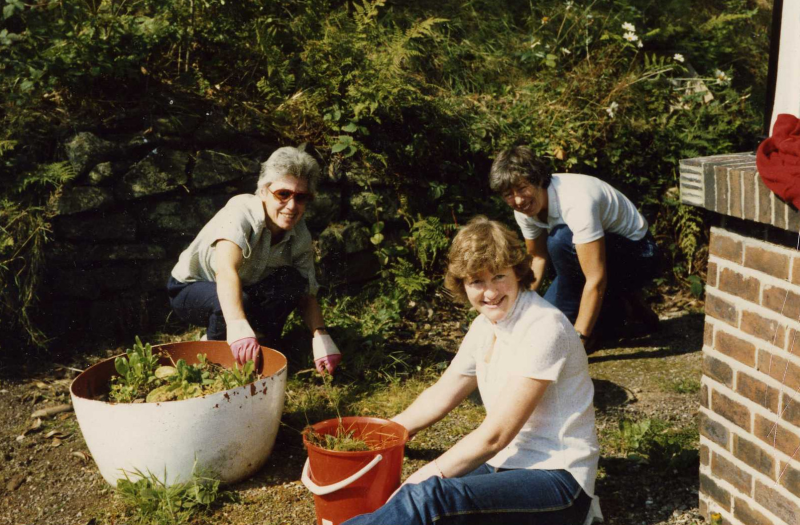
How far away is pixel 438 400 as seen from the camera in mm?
2666

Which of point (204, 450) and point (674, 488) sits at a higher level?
point (204, 450)

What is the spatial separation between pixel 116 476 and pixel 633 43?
191 inches

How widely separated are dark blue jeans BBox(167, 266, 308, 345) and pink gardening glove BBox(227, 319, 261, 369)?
1.55ft

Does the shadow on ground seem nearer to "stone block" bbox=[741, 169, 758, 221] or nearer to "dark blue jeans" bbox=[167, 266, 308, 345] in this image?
"dark blue jeans" bbox=[167, 266, 308, 345]

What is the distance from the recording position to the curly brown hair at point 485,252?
2.32 metres

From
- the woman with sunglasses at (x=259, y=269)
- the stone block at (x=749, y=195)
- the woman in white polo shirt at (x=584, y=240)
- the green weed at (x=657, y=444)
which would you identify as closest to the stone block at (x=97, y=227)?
the woman with sunglasses at (x=259, y=269)

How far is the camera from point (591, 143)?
207 inches

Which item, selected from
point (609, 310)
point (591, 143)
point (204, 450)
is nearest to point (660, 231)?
point (591, 143)

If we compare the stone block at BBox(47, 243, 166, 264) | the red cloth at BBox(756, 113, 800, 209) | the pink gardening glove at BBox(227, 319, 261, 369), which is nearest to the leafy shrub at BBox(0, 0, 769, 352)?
the stone block at BBox(47, 243, 166, 264)

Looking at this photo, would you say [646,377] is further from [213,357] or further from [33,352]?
[33,352]

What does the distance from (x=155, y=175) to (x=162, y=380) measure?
1.72m

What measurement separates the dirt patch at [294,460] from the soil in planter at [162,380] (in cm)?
39

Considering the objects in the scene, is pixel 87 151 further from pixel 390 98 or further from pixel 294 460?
pixel 294 460

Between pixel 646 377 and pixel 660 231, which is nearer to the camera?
pixel 646 377
